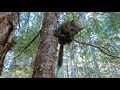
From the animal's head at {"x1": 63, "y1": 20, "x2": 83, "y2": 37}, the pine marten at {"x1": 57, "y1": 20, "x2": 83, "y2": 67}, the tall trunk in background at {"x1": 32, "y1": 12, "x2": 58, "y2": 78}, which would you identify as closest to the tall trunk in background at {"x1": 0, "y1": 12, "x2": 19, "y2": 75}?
the tall trunk in background at {"x1": 32, "y1": 12, "x2": 58, "y2": 78}

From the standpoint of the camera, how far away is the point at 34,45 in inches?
169

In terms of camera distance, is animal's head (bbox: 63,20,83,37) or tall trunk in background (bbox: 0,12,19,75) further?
animal's head (bbox: 63,20,83,37)

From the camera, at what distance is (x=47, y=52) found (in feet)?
8.00

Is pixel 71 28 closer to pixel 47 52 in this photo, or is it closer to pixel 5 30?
pixel 47 52

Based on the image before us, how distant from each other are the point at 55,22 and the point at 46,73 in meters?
0.90

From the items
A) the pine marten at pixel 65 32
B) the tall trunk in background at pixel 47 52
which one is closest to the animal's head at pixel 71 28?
the pine marten at pixel 65 32

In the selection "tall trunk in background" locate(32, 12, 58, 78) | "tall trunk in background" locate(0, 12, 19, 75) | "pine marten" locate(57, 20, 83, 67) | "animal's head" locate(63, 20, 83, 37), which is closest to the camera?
"tall trunk in background" locate(0, 12, 19, 75)

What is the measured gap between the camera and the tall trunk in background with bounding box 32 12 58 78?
227 centimetres

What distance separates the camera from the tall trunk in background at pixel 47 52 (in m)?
2.27

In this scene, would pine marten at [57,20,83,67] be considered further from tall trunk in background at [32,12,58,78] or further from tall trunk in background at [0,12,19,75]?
tall trunk in background at [0,12,19,75]

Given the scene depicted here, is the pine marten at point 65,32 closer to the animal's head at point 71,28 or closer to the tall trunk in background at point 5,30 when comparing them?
the animal's head at point 71,28

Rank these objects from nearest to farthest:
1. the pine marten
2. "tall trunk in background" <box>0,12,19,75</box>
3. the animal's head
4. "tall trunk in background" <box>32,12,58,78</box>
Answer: "tall trunk in background" <box>0,12,19,75</box>, "tall trunk in background" <box>32,12,58,78</box>, the pine marten, the animal's head
